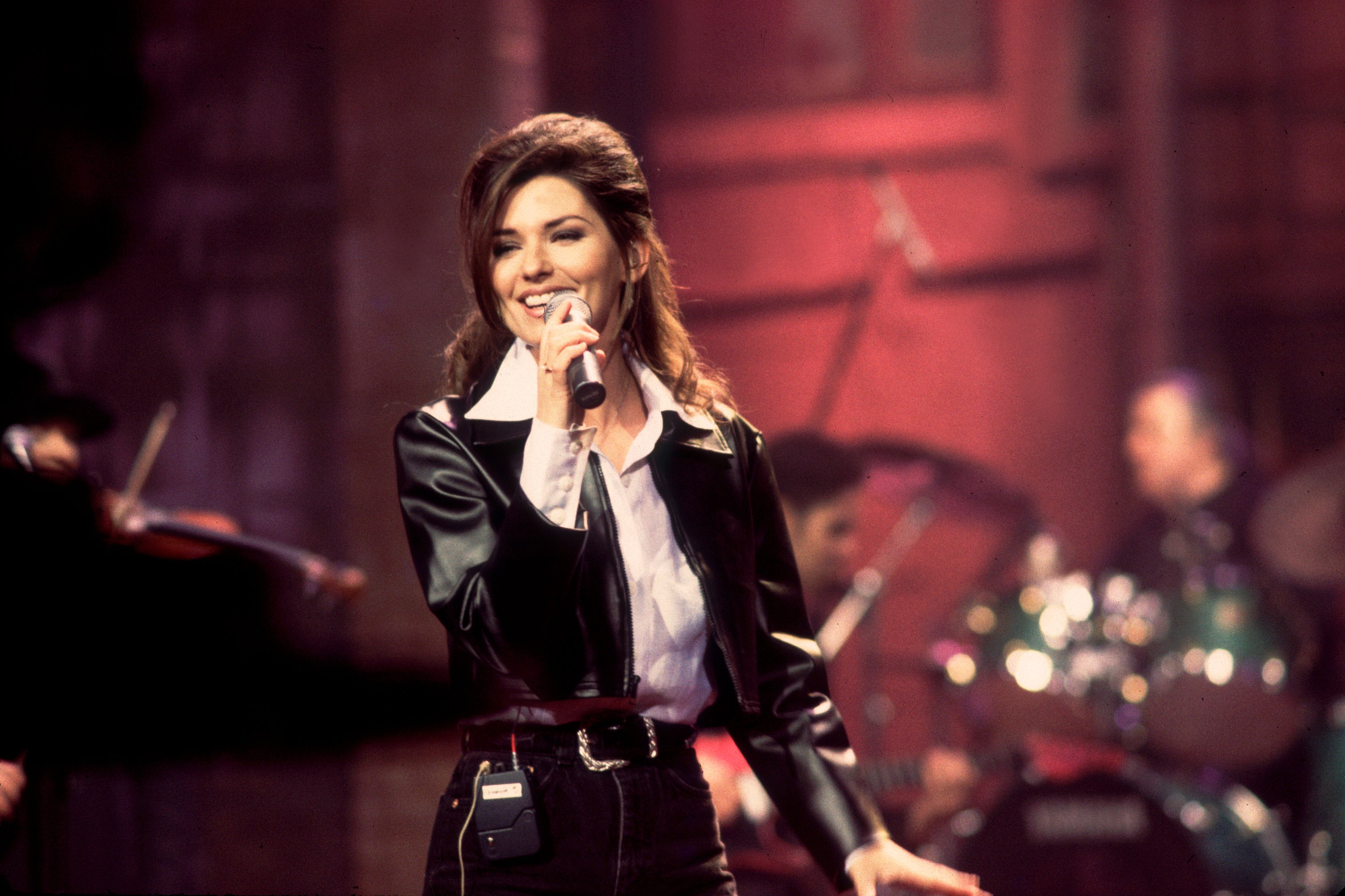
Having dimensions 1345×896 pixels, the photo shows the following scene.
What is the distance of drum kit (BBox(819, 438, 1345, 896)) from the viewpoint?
5.12 m

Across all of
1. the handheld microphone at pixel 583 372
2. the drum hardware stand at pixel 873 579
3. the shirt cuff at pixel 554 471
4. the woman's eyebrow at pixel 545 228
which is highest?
the woman's eyebrow at pixel 545 228

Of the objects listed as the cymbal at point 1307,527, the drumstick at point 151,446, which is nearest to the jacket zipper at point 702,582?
the drumstick at point 151,446

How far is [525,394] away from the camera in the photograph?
2033mm

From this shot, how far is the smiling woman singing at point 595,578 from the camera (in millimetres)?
1893

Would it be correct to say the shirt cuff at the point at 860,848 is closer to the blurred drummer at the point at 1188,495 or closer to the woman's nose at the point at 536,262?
the woman's nose at the point at 536,262

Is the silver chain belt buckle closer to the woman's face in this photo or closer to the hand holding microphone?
the hand holding microphone

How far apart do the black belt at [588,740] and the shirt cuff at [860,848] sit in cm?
31

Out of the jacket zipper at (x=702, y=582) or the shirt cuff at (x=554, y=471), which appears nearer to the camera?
the shirt cuff at (x=554, y=471)

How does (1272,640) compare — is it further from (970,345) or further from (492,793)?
(492,793)

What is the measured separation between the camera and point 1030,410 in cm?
659

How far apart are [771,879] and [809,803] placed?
2.63m

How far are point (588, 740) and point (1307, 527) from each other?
4.46 m

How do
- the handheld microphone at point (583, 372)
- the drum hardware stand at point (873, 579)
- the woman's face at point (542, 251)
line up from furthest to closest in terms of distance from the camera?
the drum hardware stand at point (873, 579) < the woman's face at point (542, 251) < the handheld microphone at point (583, 372)

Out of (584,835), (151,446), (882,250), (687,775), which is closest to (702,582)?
(687,775)
